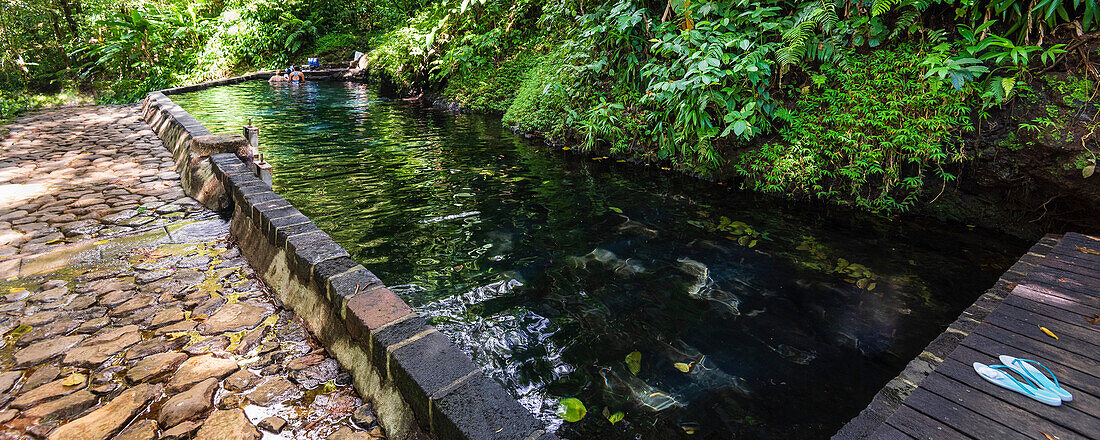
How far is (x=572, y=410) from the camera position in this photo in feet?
9.27

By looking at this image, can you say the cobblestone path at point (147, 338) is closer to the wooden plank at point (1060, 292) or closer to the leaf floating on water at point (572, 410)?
the leaf floating on water at point (572, 410)

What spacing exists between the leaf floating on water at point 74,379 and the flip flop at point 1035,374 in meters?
4.54

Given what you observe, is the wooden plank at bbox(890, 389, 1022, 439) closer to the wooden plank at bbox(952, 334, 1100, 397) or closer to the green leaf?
the wooden plank at bbox(952, 334, 1100, 397)

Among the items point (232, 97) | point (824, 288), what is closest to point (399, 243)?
point (824, 288)

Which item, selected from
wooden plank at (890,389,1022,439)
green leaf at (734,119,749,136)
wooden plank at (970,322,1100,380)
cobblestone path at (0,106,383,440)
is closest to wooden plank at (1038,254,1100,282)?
wooden plank at (970,322,1100,380)

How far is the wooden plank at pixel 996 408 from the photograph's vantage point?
1922 mm

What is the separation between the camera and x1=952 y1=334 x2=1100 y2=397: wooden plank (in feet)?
6.98

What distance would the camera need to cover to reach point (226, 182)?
513 centimetres

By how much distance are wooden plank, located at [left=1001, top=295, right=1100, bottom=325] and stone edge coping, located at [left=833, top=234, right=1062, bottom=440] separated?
0.41 feet

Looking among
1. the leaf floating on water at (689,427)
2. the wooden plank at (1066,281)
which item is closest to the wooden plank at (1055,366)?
the wooden plank at (1066,281)

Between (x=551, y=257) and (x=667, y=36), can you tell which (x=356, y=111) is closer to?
(x=667, y=36)

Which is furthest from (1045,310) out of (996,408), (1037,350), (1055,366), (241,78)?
(241,78)

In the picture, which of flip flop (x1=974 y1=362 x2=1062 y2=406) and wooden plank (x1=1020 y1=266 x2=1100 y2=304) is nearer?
flip flop (x1=974 y1=362 x2=1062 y2=406)

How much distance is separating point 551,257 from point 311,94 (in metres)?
14.7
